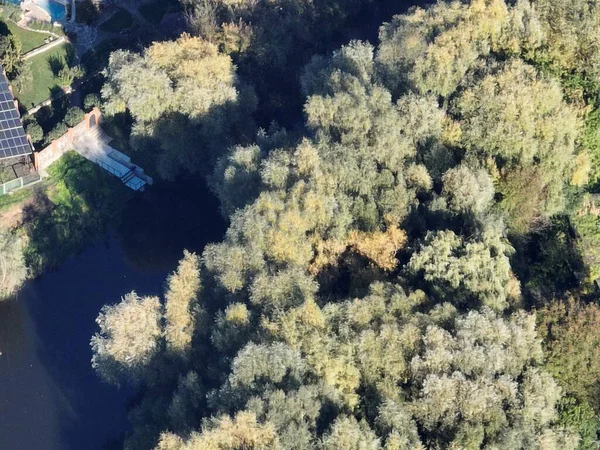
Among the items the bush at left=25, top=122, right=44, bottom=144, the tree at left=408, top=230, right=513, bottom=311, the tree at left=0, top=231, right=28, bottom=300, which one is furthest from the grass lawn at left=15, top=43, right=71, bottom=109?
the tree at left=408, top=230, right=513, bottom=311

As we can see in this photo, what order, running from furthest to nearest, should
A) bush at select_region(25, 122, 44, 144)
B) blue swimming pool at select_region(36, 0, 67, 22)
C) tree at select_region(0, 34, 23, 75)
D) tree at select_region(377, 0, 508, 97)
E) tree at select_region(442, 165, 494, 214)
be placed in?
blue swimming pool at select_region(36, 0, 67, 22), tree at select_region(0, 34, 23, 75), bush at select_region(25, 122, 44, 144), tree at select_region(377, 0, 508, 97), tree at select_region(442, 165, 494, 214)

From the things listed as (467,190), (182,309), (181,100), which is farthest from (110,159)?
(467,190)

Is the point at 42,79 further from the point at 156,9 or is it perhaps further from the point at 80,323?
the point at 80,323

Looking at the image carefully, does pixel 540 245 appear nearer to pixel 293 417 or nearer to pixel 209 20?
pixel 293 417

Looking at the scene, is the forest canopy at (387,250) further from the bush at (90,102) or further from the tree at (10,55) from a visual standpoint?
the tree at (10,55)

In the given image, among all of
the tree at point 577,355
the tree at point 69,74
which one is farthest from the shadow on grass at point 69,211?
the tree at point 577,355

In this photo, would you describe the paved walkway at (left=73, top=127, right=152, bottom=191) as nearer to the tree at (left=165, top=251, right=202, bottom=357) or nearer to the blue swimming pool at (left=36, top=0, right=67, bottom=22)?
the blue swimming pool at (left=36, top=0, right=67, bottom=22)
